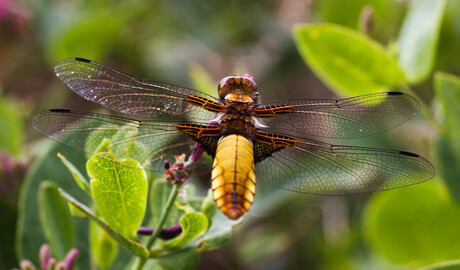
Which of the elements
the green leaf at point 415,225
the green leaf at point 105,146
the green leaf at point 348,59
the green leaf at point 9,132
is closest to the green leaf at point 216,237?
the green leaf at point 105,146

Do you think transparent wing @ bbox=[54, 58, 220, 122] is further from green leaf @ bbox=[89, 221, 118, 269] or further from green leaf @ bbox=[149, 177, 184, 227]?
green leaf @ bbox=[89, 221, 118, 269]

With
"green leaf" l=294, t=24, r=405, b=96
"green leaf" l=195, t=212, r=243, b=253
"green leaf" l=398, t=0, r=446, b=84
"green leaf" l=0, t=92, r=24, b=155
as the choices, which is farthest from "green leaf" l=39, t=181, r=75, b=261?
"green leaf" l=398, t=0, r=446, b=84

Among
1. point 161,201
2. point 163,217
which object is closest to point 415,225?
point 161,201

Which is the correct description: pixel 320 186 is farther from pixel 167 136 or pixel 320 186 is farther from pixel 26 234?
pixel 26 234

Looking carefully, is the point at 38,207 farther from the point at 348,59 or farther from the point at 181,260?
the point at 348,59

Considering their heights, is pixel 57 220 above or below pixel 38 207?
below
